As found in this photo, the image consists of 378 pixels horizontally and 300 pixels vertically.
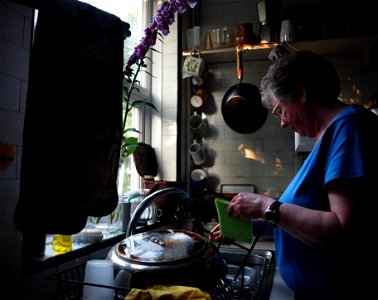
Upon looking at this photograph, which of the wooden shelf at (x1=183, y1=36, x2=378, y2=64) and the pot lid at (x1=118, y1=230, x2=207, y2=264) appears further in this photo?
the wooden shelf at (x1=183, y1=36, x2=378, y2=64)

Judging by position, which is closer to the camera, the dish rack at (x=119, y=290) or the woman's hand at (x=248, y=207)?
the dish rack at (x=119, y=290)

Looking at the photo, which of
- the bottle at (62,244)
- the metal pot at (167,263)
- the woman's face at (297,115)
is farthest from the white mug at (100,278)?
the woman's face at (297,115)

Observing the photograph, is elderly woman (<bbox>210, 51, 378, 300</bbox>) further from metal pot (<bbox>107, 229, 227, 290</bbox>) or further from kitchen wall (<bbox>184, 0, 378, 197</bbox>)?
kitchen wall (<bbox>184, 0, 378, 197</bbox>)

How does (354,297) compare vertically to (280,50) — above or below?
below

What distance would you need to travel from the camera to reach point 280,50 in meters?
2.39

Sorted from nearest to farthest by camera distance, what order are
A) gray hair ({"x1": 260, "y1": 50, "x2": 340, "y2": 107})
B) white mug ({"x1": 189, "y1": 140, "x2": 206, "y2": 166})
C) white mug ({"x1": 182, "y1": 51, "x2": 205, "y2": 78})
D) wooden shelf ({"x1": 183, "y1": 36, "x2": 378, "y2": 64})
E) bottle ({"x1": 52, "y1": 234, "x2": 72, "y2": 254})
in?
gray hair ({"x1": 260, "y1": 50, "x2": 340, "y2": 107})
bottle ({"x1": 52, "y1": 234, "x2": 72, "y2": 254})
wooden shelf ({"x1": 183, "y1": 36, "x2": 378, "y2": 64})
white mug ({"x1": 182, "y1": 51, "x2": 205, "y2": 78})
white mug ({"x1": 189, "y1": 140, "x2": 206, "y2": 166})

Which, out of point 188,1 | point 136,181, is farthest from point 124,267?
point 136,181

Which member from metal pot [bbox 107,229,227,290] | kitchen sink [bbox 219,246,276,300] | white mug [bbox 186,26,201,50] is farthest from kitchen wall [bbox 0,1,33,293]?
white mug [bbox 186,26,201,50]

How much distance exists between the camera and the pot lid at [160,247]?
89 centimetres

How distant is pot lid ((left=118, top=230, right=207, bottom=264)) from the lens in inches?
35.0

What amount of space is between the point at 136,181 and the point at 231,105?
965mm

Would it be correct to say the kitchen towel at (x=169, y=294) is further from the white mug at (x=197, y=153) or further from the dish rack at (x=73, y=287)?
the white mug at (x=197, y=153)

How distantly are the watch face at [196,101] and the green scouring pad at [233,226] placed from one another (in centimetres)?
185

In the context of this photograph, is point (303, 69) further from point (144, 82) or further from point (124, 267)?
point (144, 82)
